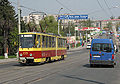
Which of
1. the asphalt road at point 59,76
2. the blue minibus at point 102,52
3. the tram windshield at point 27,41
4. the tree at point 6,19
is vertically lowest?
the asphalt road at point 59,76

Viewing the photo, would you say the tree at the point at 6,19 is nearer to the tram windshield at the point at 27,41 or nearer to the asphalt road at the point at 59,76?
the tram windshield at the point at 27,41

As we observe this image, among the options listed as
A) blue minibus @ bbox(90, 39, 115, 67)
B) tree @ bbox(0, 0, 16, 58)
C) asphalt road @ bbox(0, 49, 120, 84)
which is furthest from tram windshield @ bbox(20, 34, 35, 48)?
tree @ bbox(0, 0, 16, 58)

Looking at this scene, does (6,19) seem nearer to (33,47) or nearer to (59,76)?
(33,47)

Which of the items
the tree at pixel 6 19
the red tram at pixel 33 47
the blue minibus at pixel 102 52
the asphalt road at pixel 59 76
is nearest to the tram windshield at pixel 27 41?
the red tram at pixel 33 47

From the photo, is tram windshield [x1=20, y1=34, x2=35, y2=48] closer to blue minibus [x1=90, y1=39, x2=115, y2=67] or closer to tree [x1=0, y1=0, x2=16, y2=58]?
blue minibus [x1=90, y1=39, x2=115, y2=67]

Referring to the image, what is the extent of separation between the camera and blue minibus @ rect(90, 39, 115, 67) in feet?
74.3

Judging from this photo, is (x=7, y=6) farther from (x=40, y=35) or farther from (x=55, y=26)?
(x=55, y=26)

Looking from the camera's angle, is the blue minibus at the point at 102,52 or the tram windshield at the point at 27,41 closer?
the blue minibus at the point at 102,52

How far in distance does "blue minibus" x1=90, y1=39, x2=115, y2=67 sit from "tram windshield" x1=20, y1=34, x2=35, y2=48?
586 centimetres

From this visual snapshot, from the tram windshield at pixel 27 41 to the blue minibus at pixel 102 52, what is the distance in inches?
231

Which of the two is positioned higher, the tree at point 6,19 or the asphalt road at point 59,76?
the tree at point 6,19

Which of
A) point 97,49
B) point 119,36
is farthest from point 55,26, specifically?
point 97,49

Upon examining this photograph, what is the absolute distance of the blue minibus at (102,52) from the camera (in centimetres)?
2266

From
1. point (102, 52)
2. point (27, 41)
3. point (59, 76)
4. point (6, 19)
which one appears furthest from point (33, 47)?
point (6, 19)
